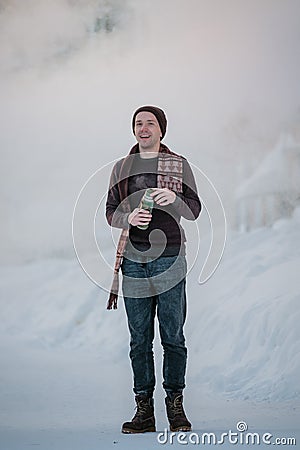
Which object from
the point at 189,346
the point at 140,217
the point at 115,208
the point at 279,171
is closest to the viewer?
the point at 140,217

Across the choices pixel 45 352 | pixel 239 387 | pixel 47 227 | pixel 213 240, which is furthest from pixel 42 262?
pixel 239 387

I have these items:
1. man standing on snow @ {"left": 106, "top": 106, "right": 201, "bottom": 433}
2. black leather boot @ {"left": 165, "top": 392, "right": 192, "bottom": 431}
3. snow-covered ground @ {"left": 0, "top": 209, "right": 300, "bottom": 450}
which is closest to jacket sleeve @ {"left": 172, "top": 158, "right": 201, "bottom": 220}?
man standing on snow @ {"left": 106, "top": 106, "right": 201, "bottom": 433}

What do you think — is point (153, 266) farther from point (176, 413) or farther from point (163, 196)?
point (176, 413)

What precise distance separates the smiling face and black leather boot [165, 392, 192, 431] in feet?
3.05

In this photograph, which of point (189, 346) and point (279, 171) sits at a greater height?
point (279, 171)

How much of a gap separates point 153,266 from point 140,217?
187 mm

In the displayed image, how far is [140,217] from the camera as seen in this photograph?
2.78m

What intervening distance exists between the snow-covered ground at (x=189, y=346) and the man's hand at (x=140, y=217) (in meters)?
0.55

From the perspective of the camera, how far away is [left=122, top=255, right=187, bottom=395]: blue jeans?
282 centimetres

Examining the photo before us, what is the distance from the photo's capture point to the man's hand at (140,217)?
2.79 m

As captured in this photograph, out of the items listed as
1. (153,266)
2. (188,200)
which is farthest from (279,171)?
(153,266)

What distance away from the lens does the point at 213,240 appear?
3219 millimetres

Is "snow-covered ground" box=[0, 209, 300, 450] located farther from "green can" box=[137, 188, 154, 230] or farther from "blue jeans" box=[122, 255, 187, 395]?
"green can" box=[137, 188, 154, 230]

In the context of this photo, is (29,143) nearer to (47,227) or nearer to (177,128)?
(47,227)
